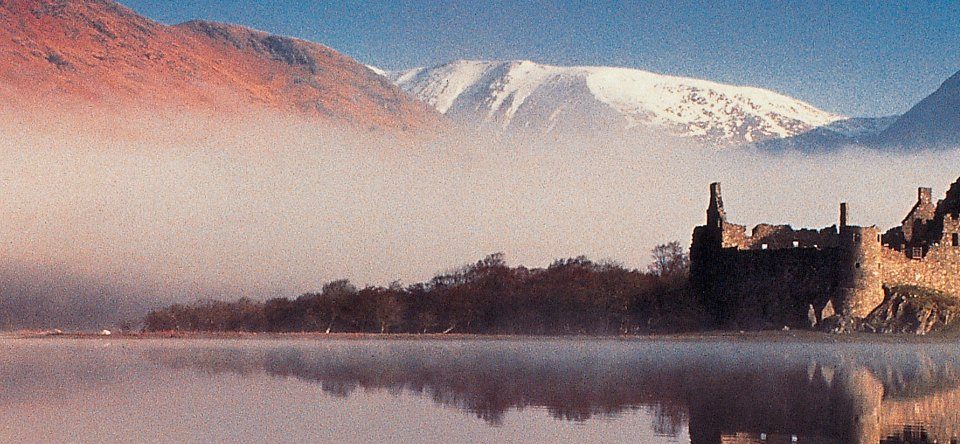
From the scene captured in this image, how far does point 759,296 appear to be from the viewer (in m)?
75.7

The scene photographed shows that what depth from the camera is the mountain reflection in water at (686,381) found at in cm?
2828

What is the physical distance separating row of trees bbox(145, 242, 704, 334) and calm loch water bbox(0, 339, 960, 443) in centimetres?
2792

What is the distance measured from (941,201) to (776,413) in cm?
5449

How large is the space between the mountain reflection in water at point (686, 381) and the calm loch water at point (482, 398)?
0.07 meters

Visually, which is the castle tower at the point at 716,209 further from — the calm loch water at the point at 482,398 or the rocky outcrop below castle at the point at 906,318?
the calm loch water at the point at 482,398

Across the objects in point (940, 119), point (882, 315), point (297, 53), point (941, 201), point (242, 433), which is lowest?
point (242, 433)

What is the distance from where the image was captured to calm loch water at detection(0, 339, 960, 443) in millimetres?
26453

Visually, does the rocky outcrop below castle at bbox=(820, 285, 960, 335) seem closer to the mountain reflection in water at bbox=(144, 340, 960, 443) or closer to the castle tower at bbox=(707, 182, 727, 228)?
the mountain reflection in water at bbox=(144, 340, 960, 443)

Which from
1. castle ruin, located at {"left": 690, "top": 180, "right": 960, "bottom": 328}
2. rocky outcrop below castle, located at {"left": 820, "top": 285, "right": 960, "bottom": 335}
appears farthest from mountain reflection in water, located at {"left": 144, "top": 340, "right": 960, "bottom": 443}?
castle ruin, located at {"left": 690, "top": 180, "right": 960, "bottom": 328}

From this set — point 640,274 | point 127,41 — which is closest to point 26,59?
point 127,41

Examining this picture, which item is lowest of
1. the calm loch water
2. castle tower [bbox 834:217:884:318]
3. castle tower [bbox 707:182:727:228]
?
the calm loch water

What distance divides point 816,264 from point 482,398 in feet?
141

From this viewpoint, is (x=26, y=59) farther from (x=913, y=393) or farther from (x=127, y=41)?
(x=913, y=393)

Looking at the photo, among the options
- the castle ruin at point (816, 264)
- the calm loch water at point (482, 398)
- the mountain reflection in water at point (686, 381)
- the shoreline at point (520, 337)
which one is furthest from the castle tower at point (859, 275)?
the calm loch water at point (482, 398)
